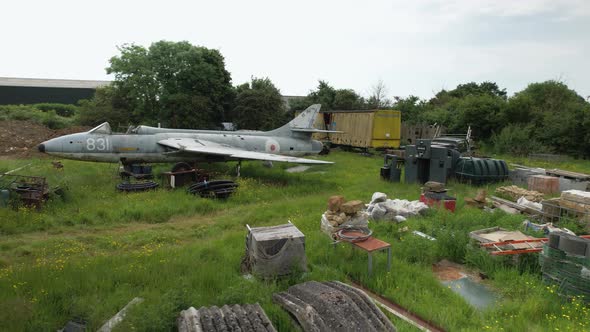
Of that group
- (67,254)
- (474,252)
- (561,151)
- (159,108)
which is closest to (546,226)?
(474,252)

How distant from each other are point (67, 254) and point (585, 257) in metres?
8.71

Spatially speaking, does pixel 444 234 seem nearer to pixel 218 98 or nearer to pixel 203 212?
pixel 203 212

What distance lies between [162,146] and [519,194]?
1285 centimetres

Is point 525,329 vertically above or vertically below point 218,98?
below

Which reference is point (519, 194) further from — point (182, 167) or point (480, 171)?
point (182, 167)

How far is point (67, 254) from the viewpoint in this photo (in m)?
6.68

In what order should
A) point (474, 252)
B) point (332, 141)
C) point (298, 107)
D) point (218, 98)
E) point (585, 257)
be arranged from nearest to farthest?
point (585, 257)
point (474, 252)
point (332, 141)
point (218, 98)
point (298, 107)

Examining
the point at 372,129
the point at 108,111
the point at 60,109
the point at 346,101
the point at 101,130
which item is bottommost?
the point at 101,130

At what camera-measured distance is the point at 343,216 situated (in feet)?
23.4

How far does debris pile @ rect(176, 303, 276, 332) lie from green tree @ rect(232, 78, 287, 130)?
28597mm

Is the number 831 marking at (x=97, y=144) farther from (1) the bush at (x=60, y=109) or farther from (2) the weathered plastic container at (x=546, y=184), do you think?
(1) the bush at (x=60, y=109)

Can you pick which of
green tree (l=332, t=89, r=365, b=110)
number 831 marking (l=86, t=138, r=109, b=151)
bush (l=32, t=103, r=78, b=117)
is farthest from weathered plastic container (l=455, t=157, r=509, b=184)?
bush (l=32, t=103, r=78, b=117)

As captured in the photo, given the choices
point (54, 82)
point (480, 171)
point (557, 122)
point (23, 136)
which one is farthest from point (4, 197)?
point (54, 82)

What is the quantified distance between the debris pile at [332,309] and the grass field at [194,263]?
260 mm
